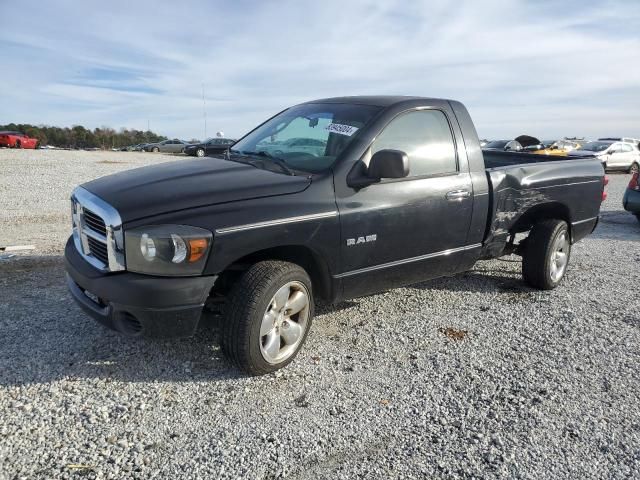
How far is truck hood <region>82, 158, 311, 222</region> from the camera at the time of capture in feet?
10.2

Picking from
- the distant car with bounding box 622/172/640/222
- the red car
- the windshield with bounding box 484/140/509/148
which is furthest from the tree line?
the distant car with bounding box 622/172/640/222

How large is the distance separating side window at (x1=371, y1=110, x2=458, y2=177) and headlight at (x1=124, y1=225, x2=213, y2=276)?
1516 mm

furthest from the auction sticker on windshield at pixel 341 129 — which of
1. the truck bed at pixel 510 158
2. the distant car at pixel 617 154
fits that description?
the distant car at pixel 617 154

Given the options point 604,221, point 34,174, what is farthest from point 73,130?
point 604,221

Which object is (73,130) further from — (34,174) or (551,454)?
(551,454)

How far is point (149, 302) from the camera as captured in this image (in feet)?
9.67

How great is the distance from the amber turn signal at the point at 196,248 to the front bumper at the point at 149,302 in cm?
13

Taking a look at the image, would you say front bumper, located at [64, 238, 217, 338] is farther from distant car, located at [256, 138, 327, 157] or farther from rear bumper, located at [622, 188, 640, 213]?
rear bumper, located at [622, 188, 640, 213]

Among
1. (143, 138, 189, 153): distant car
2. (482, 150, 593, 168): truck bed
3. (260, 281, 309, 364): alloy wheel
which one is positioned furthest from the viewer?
(143, 138, 189, 153): distant car

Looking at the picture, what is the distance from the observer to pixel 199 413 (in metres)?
2.96

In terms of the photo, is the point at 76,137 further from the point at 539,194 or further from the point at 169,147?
the point at 539,194

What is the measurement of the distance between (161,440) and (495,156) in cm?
535

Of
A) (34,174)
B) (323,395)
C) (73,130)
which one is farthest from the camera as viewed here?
(73,130)

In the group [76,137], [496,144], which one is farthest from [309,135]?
[76,137]
